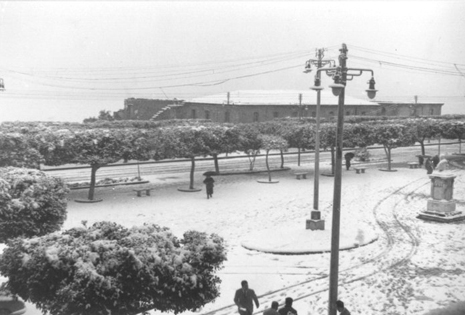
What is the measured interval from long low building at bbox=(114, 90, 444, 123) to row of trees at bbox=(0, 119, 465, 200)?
79.1 feet

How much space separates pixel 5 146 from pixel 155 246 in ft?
52.0

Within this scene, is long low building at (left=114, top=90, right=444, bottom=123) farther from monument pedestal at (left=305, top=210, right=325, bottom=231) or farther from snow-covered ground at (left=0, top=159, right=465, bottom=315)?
monument pedestal at (left=305, top=210, right=325, bottom=231)

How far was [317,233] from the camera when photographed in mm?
18297

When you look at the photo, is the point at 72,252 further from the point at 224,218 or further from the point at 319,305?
the point at 224,218

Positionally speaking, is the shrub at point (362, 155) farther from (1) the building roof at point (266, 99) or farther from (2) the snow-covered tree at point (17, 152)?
(2) the snow-covered tree at point (17, 152)

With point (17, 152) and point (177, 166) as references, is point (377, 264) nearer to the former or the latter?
point (17, 152)

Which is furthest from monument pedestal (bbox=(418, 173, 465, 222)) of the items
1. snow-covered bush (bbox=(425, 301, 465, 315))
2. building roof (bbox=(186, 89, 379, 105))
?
building roof (bbox=(186, 89, 379, 105))

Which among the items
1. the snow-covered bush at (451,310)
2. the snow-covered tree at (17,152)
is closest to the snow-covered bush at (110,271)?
the snow-covered bush at (451,310)

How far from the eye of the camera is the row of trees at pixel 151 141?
22859 millimetres

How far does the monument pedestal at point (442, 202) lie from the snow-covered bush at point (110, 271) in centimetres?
1489

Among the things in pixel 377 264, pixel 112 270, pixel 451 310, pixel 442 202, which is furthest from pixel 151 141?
pixel 112 270

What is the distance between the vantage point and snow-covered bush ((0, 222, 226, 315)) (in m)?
7.76

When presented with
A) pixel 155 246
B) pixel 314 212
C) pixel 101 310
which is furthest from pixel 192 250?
Result: pixel 314 212

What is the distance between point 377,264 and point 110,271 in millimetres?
9904
